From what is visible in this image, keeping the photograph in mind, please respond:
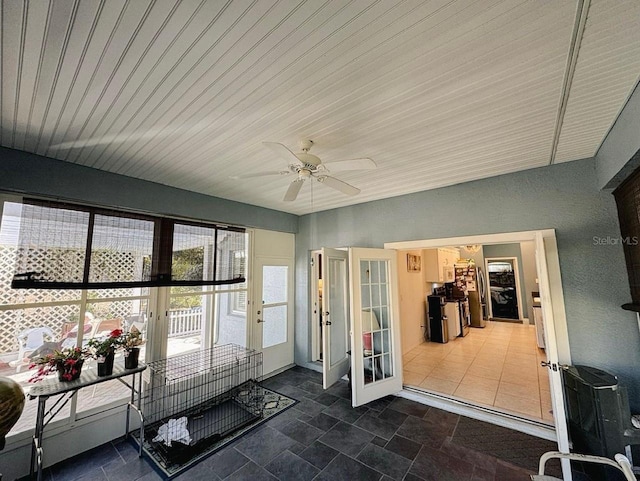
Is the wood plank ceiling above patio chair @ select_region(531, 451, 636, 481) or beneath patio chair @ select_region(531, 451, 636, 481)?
above

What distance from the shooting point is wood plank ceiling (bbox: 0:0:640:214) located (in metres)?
1.11

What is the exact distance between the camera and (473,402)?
3158mm

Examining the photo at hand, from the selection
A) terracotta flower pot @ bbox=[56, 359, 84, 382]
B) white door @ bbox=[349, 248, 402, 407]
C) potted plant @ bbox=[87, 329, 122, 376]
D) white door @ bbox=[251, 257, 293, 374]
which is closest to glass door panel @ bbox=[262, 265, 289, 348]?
white door @ bbox=[251, 257, 293, 374]

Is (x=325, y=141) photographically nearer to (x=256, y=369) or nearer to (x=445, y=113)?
(x=445, y=113)

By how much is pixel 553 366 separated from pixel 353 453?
1.91 m

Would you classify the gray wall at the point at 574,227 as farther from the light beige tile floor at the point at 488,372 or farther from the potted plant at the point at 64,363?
the potted plant at the point at 64,363

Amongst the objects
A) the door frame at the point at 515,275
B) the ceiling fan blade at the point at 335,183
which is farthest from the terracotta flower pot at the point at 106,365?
the door frame at the point at 515,275

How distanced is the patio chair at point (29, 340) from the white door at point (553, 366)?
4449mm

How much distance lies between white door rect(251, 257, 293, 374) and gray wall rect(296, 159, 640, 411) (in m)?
2.39

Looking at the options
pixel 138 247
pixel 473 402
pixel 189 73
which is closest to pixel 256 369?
pixel 138 247

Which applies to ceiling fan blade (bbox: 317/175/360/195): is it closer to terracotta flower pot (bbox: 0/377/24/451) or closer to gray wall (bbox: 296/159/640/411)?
gray wall (bbox: 296/159/640/411)

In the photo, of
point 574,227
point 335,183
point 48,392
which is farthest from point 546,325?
point 48,392

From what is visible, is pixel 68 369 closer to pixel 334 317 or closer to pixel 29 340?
pixel 29 340

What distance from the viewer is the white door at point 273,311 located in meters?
4.21
